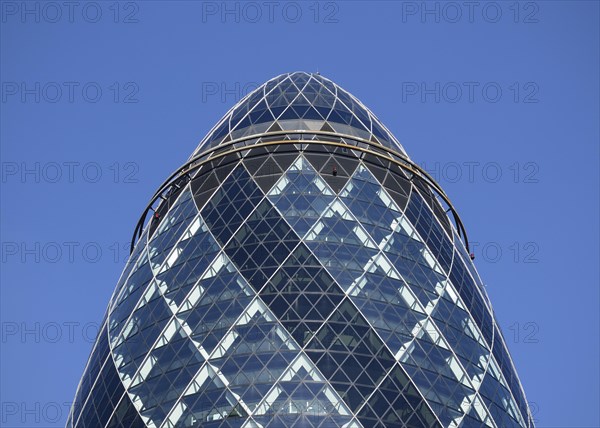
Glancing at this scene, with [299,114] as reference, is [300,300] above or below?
below

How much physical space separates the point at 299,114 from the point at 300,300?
998cm

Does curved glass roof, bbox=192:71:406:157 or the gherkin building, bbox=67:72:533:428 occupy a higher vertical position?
curved glass roof, bbox=192:71:406:157

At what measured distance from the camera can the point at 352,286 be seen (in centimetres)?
4447

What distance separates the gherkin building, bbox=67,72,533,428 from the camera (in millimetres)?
42000

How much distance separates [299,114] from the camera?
168 ft

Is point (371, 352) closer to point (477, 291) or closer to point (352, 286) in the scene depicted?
point (352, 286)

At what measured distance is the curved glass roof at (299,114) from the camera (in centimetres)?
5066

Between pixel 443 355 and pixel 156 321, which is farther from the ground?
pixel 443 355

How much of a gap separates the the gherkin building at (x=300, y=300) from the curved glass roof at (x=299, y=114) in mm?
124

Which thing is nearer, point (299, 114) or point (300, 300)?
point (300, 300)

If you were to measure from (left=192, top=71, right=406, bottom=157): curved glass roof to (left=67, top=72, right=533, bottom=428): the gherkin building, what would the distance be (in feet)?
0.41

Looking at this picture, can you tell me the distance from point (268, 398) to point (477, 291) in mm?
10848

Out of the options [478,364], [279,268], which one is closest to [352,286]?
[279,268]

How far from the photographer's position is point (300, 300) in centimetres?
4362
